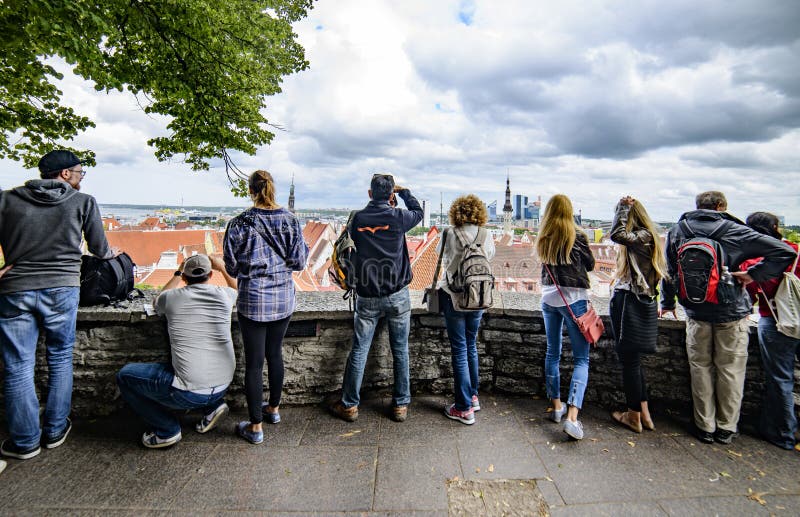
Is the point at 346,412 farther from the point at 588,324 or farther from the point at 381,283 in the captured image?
the point at 588,324

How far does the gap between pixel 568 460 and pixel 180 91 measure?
6385 mm

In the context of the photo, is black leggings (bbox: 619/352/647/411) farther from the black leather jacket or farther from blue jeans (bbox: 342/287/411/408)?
blue jeans (bbox: 342/287/411/408)

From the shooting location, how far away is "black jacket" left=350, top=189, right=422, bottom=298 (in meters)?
2.48

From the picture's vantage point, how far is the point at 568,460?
2.17 meters

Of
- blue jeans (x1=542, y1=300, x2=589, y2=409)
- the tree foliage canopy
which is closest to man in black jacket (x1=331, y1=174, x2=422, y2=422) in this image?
blue jeans (x1=542, y1=300, x2=589, y2=409)

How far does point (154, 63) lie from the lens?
5.37 metres

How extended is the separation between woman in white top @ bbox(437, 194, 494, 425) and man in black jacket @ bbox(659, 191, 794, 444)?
4.29ft

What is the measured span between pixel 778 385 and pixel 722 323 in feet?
1.78

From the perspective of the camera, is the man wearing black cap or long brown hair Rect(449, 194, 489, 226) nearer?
the man wearing black cap

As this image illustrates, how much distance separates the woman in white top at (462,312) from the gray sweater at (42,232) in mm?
2203

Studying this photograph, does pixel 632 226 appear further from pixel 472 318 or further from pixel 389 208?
pixel 389 208

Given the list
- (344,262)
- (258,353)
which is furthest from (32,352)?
(344,262)

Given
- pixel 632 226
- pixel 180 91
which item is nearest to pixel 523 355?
pixel 632 226

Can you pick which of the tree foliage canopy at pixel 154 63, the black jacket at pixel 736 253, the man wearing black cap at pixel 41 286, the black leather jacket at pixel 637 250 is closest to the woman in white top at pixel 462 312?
the black leather jacket at pixel 637 250
